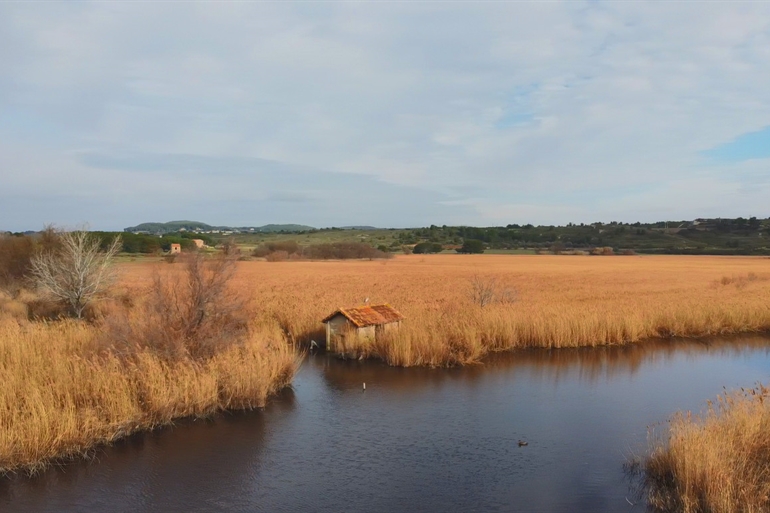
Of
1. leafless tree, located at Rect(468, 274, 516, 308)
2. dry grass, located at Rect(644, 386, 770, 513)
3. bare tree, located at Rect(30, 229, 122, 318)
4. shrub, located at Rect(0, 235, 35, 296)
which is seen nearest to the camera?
dry grass, located at Rect(644, 386, 770, 513)

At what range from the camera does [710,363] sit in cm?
1875

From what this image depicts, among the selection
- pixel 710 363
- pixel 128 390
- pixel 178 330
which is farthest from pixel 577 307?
pixel 128 390

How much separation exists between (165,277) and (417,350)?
7803 millimetres

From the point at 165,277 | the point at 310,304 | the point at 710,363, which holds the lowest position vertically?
the point at 710,363

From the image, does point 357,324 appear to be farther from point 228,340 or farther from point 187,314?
point 187,314

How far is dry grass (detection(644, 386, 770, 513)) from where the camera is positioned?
7520mm

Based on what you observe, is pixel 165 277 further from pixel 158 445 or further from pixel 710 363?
pixel 710 363

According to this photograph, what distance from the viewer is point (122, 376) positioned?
38.4ft

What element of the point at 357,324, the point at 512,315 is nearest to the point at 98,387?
the point at 357,324

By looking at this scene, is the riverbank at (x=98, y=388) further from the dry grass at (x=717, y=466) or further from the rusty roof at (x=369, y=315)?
the dry grass at (x=717, y=466)

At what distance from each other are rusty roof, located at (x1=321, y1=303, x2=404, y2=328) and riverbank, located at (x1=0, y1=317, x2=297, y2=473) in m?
3.40

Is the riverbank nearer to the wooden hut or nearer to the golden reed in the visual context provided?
the golden reed

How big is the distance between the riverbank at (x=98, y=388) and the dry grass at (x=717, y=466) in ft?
28.5

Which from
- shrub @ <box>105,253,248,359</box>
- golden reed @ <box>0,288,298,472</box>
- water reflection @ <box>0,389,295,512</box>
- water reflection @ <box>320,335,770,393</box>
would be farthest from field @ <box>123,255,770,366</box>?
water reflection @ <box>0,389,295,512</box>
